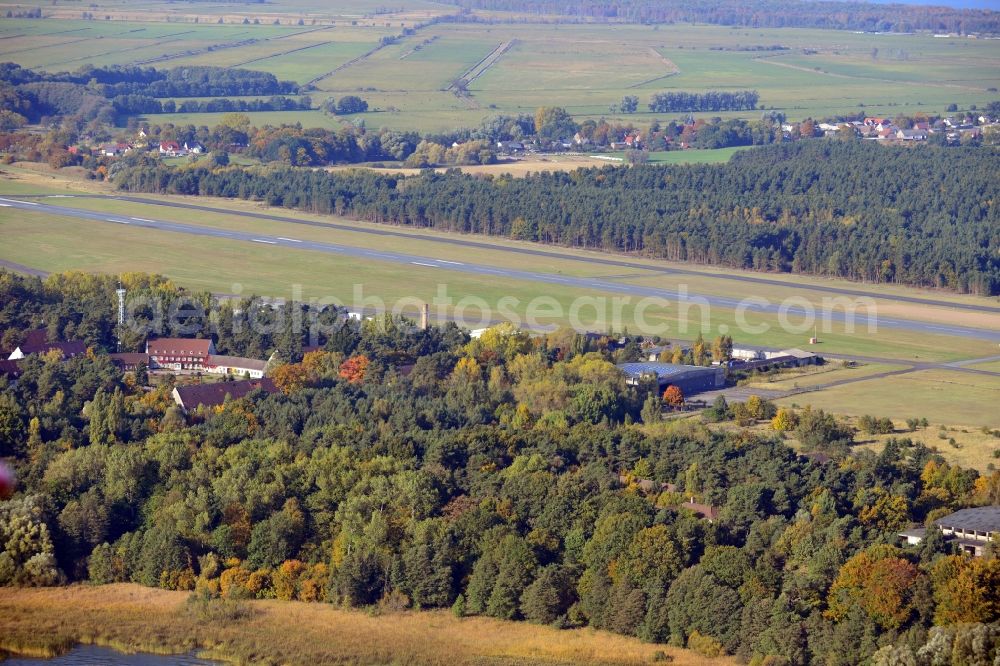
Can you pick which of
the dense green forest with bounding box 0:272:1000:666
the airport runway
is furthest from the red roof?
the airport runway

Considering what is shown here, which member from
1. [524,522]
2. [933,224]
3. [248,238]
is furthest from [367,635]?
[933,224]

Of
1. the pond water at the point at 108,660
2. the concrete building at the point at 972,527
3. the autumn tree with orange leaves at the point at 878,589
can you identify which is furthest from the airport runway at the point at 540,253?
the pond water at the point at 108,660

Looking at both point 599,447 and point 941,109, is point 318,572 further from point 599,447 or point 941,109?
point 941,109

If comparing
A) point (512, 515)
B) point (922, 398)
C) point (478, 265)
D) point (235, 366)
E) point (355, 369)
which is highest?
point (512, 515)

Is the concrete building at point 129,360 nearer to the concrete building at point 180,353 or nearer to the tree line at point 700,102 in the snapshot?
the concrete building at point 180,353

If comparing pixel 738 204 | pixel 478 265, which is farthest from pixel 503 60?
pixel 478 265

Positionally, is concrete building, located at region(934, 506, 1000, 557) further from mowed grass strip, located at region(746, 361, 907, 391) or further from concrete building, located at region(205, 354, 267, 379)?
concrete building, located at region(205, 354, 267, 379)

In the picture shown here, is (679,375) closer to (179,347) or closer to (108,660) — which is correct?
(179,347)
